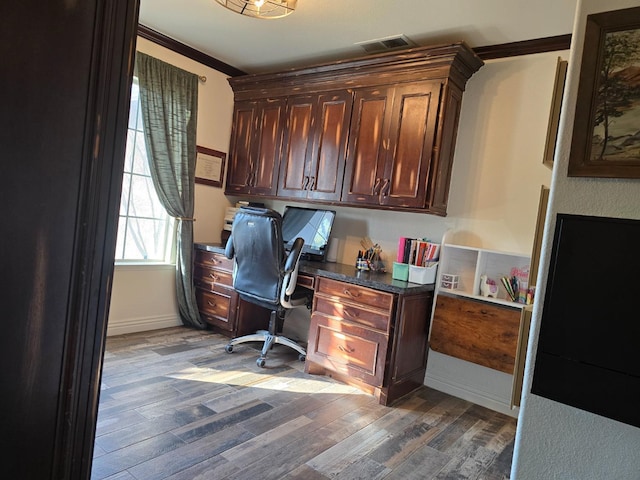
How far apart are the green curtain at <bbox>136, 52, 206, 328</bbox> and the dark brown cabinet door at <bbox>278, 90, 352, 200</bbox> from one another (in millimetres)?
852

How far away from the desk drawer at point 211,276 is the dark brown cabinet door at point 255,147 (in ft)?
2.66

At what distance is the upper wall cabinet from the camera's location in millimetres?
2951

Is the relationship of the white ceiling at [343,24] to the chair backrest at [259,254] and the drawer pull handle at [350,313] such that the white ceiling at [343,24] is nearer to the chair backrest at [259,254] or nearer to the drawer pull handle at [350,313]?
the chair backrest at [259,254]

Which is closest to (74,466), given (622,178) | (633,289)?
(633,289)

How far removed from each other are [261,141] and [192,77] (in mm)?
812

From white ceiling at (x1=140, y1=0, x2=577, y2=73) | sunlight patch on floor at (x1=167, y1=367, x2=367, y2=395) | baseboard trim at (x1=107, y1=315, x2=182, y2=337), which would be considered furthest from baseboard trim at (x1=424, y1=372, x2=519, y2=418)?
white ceiling at (x1=140, y1=0, x2=577, y2=73)

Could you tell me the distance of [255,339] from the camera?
3.36 meters

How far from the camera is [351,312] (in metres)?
2.90

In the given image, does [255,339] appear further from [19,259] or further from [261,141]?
[19,259]

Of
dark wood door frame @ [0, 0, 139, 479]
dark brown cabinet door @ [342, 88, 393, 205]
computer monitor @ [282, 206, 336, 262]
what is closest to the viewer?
dark wood door frame @ [0, 0, 139, 479]

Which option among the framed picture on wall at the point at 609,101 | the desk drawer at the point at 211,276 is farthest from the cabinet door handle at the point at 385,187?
the framed picture on wall at the point at 609,101

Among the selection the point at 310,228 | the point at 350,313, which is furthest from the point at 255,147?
the point at 350,313

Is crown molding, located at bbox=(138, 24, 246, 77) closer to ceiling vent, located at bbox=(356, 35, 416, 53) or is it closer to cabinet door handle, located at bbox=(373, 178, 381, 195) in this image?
ceiling vent, located at bbox=(356, 35, 416, 53)

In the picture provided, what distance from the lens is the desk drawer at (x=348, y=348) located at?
9.04ft
